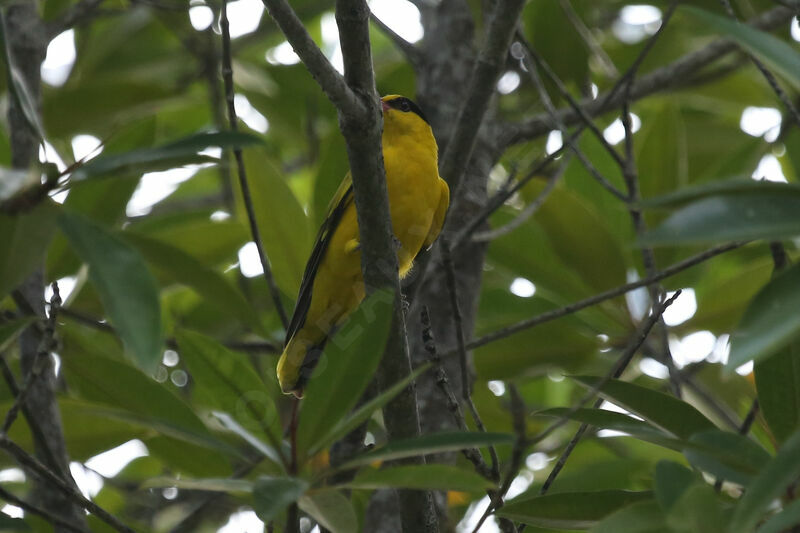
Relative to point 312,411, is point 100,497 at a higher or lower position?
higher

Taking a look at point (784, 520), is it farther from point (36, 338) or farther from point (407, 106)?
point (407, 106)

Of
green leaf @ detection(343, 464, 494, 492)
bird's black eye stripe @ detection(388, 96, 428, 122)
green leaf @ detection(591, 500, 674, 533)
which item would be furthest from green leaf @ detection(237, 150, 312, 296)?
green leaf @ detection(591, 500, 674, 533)

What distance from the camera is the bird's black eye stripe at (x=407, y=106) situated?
4148mm

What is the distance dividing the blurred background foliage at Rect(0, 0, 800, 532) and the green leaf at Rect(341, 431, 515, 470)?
5 centimetres

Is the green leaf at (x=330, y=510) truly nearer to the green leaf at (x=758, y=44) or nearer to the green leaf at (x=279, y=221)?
the green leaf at (x=758, y=44)

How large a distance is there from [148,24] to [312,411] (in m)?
3.73

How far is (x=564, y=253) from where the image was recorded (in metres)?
3.55

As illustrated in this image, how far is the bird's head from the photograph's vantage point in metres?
4.05

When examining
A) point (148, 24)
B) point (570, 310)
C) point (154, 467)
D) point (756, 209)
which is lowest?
point (756, 209)

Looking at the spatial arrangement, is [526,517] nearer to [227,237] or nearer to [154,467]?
[227,237]

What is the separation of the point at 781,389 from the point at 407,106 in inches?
93.3

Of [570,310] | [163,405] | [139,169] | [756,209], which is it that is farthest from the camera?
[570,310]

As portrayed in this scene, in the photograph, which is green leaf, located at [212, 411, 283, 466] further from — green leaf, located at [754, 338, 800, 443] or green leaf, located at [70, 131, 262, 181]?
green leaf, located at [754, 338, 800, 443]

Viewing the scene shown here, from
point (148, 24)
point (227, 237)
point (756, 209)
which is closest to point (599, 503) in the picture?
point (756, 209)
